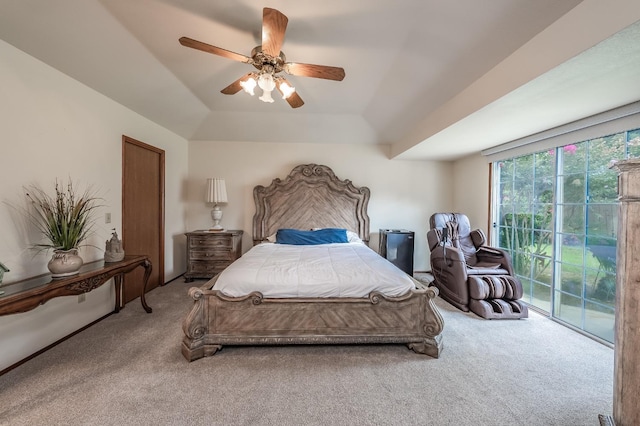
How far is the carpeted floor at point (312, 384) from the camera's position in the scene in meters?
1.48

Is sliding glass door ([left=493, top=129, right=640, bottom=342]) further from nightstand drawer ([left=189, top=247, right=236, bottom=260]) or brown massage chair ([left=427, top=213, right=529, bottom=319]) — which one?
nightstand drawer ([left=189, top=247, right=236, bottom=260])

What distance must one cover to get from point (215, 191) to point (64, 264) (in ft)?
7.50

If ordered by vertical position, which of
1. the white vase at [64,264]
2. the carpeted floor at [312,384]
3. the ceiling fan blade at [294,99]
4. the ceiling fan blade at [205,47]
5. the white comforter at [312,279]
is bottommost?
the carpeted floor at [312,384]

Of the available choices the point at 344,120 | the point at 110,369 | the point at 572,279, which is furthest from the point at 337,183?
the point at 110,369

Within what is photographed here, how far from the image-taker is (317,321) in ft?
6.92

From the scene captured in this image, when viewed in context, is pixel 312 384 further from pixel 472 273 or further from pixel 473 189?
pixel 473 189

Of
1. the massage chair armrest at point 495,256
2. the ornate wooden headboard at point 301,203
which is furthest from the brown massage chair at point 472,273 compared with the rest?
the ornate wooden headboard at point 301,203

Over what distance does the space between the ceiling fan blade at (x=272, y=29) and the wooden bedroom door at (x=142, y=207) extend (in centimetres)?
239

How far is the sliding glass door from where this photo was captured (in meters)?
2.38

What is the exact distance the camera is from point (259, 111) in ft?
12.5

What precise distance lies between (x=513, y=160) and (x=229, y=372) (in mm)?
→ 4255

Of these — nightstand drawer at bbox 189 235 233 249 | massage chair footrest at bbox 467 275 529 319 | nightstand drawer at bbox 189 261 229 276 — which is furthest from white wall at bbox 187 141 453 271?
massage chair footrest at bbox 467 275 529 319

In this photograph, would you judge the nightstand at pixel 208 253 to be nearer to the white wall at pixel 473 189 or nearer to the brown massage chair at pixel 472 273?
the brown massage chair at pixel 472 273

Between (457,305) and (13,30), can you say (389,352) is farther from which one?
(13,30)
